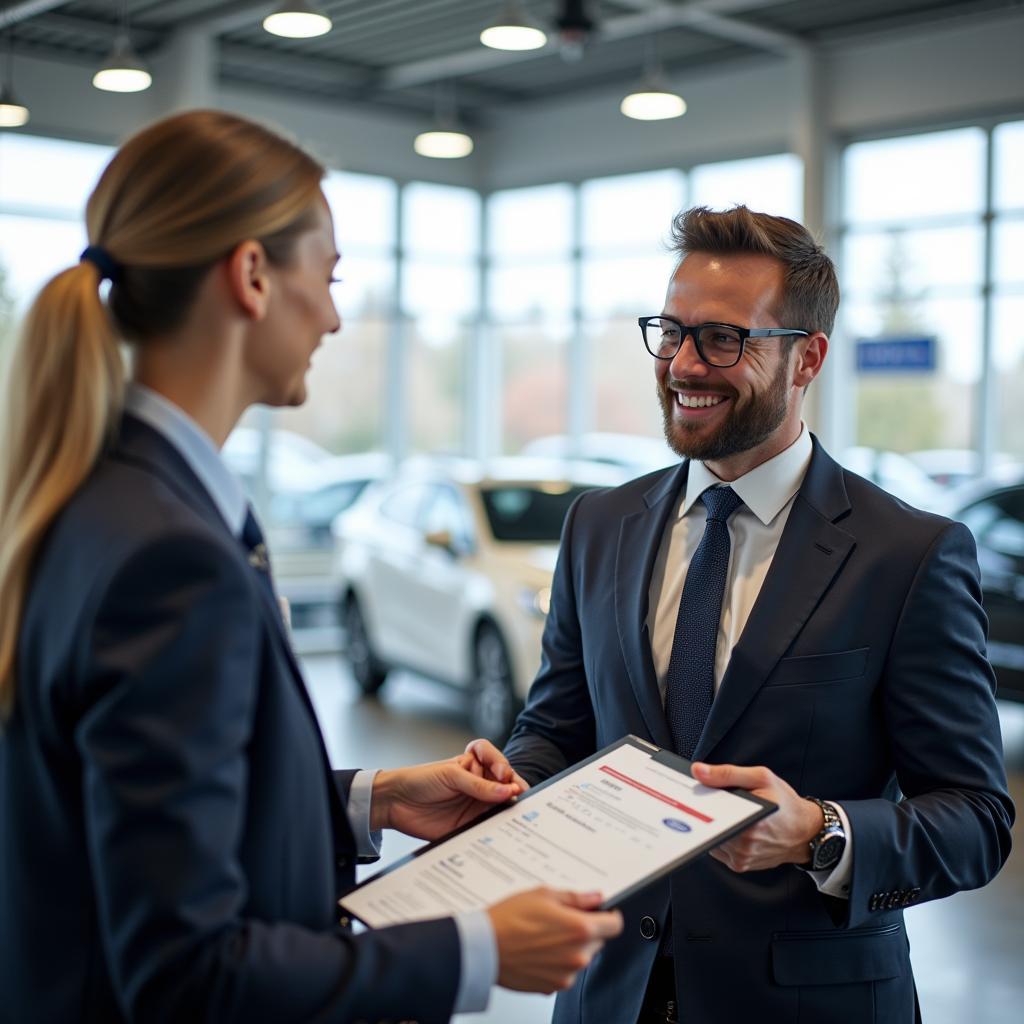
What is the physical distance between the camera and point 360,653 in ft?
28.9

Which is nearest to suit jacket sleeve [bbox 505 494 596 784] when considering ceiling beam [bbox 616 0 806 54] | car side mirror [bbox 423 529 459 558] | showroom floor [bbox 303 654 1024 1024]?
showroom floor [bbox 303 654 1024 1024]

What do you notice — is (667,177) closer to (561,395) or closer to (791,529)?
(561,395)

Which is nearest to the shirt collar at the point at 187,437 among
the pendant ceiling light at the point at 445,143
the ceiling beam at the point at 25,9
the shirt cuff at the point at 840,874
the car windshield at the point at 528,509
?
the shirt cuff at the point at 840,874

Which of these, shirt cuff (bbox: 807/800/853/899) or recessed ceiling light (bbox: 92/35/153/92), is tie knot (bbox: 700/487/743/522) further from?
recessed ceiling light (bbox: 92/35/153/92)

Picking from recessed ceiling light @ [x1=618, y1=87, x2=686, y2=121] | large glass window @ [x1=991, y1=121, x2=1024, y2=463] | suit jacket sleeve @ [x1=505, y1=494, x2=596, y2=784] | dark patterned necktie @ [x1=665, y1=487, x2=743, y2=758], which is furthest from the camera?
large glass window @ [x1=991, y1=121, x2=1024, y2=463]

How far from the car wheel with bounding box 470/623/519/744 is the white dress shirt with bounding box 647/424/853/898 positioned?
4676 millimetres

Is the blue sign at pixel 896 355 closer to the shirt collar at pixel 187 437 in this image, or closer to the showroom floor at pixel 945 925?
the showroom floor at pixel 945 925

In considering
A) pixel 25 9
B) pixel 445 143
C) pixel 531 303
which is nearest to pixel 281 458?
pixel 531 303

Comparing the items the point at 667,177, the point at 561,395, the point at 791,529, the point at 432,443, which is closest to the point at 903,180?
the point at 667,177

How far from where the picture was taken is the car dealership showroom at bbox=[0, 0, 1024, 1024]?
7.62 metres

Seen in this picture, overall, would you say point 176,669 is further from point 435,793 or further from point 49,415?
point 435,793

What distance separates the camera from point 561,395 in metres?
14.3

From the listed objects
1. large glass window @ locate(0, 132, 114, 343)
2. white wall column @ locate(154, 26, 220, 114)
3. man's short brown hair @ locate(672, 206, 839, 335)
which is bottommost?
man's short brown hair @ locate(672, 206, 839, 335)

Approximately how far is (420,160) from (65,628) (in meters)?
13.2
